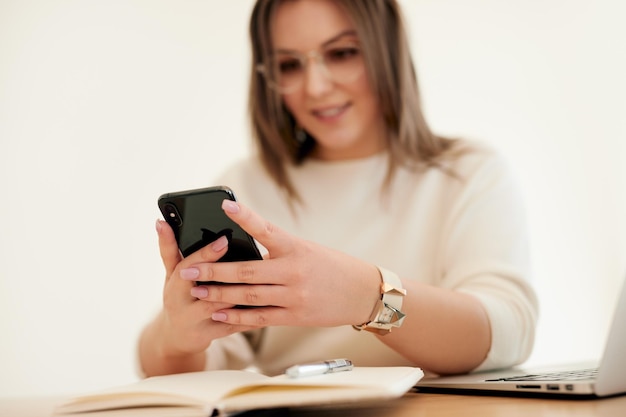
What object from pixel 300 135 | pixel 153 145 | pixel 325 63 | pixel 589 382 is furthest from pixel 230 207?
pixel 153 145

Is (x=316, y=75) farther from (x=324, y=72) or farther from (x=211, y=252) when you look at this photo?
(x=211, y=252)

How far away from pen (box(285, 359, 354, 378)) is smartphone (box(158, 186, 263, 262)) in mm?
168

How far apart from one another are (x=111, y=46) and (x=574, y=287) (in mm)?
2351

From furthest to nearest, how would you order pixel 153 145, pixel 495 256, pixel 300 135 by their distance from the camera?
pixel 153 145 < pixel 300 135 < pixel 495 256

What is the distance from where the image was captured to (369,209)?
158cm

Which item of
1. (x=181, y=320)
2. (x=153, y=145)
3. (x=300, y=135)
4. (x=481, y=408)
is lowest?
(x=481, y=408)

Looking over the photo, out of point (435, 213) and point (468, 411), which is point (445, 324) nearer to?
point (468, 411)

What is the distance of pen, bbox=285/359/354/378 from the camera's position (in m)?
0.74

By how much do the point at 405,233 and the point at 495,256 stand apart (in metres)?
0.24

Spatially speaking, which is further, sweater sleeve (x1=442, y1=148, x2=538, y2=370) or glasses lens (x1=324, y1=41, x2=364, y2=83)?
glasses lens (x1=324, y1=41, x2=364, y2=83)

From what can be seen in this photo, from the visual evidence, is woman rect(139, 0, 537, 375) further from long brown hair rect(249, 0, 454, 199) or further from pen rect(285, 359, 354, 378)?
pen rect(285, 359, 354, 378)

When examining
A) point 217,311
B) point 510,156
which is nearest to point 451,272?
point 217,311

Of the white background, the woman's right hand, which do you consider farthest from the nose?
the white background

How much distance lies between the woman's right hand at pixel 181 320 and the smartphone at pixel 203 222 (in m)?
0.01
